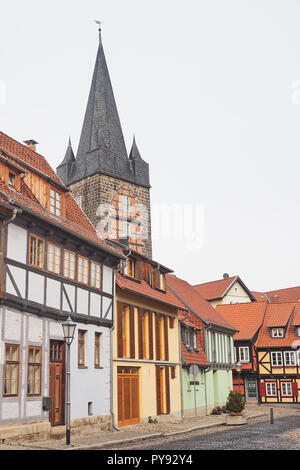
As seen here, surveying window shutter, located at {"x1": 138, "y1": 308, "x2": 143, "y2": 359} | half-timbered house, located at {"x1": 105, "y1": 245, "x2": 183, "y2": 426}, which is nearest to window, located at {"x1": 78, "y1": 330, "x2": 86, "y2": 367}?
half-timbered house, located at {"x1": 105, "y1": 245, "x2": 183, "y2": 426}

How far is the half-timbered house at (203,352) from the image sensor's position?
3362 cm

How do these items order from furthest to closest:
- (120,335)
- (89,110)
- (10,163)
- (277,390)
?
(89,110)
(277,390)
(120,335)
(10,163)

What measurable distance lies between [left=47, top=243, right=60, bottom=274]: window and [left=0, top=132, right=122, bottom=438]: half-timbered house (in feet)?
0.11

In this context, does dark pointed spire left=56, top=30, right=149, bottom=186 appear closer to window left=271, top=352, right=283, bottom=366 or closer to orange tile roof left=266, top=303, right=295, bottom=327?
orange tile roof left=266, top=303, right=295, bottom=327

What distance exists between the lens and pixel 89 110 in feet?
174

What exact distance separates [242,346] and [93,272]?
3101 cm

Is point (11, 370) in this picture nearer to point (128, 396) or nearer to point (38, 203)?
point (38, 203)

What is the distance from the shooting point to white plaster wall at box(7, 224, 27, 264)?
1722cm

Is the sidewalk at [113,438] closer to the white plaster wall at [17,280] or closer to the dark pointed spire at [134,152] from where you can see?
the white plaster wall at [17,280]

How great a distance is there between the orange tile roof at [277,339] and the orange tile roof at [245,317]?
638 mm

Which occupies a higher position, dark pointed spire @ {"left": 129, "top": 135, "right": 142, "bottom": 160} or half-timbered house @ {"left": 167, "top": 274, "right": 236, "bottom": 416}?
dark pointed spire @ {"left": 129, "top": 135, "right": 142, "bottom": 160}

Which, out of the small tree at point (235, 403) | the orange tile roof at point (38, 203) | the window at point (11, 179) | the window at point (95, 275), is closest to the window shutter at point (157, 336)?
the small tree at point (235, 403)

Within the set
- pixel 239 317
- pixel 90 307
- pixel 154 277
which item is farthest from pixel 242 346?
pixel 90 307

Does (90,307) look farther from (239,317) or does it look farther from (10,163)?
(239,317)
